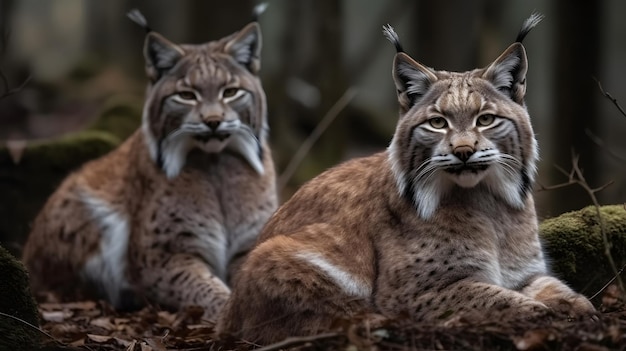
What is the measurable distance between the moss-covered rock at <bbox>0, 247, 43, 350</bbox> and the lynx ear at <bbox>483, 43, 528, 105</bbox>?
2936 millimetres

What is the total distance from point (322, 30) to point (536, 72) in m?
20.2

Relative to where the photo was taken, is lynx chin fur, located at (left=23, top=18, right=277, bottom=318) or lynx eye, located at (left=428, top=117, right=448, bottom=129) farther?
lynx chin fur, located at (left=23, top=18, right=277, bottom=318)

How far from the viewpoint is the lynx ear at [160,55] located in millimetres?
8789

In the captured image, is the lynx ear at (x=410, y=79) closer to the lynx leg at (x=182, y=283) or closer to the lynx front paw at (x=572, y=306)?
the lynx front paw at (x=572, y=306)

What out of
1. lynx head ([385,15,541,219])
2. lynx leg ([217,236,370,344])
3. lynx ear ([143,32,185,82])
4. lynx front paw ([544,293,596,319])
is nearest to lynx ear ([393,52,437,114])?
lynx head ([385,15,541,219])

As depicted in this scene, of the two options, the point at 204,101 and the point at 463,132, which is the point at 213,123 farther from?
the point at 463,132

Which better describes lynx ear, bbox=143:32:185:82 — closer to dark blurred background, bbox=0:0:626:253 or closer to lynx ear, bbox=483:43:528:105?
dark blurred background, bbox=0:0:626:253

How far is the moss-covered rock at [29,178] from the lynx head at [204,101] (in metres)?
1.87

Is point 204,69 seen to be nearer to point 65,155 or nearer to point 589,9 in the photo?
point 65,155

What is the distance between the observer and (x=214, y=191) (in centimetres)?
884

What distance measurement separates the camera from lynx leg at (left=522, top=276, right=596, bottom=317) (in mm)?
5438

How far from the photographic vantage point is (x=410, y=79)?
608 cm

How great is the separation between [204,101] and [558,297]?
3.90m

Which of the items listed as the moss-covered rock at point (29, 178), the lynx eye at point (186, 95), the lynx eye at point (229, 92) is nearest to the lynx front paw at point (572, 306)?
the lynx eye at point (229, 92)
